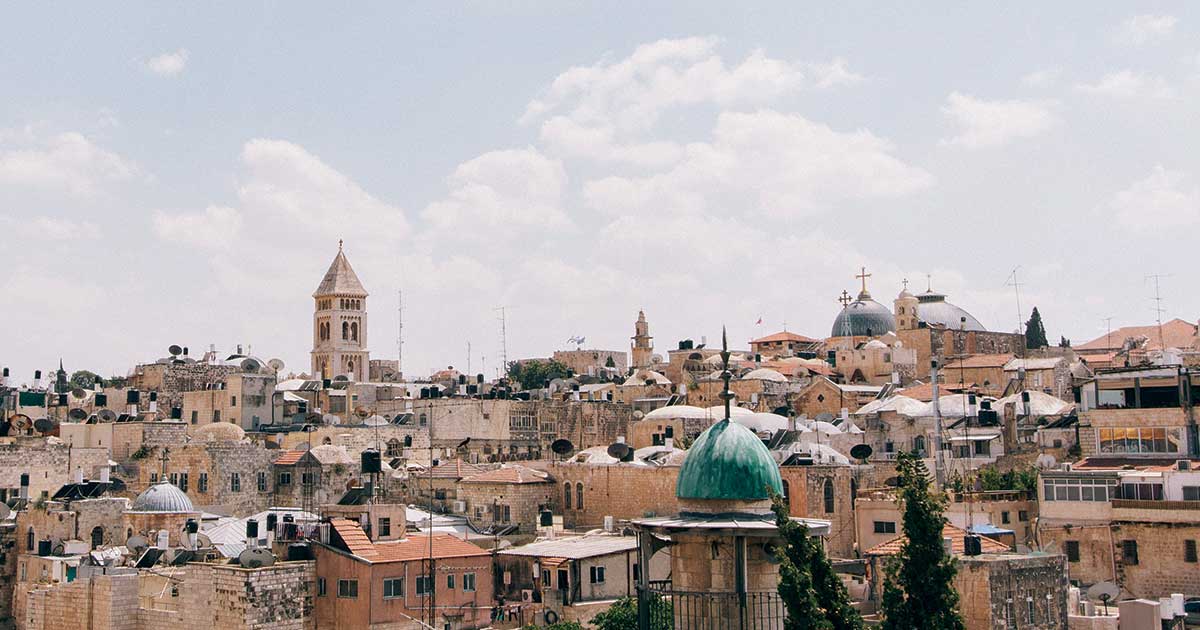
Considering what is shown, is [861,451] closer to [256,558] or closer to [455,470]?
[455,470]

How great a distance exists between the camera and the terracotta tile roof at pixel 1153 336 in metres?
71.7

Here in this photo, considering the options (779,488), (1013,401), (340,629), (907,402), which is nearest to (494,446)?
(907,402)

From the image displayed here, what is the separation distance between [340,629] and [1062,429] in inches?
982

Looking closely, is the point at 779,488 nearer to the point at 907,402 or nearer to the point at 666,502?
the point at 666,502

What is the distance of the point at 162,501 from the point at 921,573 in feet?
85.8

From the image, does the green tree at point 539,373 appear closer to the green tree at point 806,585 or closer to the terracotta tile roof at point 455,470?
the terracotta tile roof at point 455,470

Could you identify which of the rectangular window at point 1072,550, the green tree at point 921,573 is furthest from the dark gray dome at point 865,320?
the green tree at point 921,573

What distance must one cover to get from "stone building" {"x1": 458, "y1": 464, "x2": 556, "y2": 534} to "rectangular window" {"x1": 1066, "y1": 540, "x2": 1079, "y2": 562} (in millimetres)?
14823

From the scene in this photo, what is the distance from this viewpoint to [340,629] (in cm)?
2869

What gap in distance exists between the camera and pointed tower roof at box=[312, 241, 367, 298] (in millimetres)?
90062

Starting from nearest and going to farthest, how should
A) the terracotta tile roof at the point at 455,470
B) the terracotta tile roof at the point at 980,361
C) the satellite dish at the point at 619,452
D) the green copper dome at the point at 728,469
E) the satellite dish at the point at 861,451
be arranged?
the green copper dome at the point at 728,469 → the satellite dish at the point at 619,452 → the terracotta tile roof at the point at 455,470 → the satellite dish at the point at 861,451 → the terracotta tile roof at the point at 980,361

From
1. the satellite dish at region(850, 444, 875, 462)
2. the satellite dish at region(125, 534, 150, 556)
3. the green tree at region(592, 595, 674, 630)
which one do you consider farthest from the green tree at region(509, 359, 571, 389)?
the green tree at region(592, 595, 674, 630)

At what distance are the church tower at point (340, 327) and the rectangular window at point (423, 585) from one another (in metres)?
58.8

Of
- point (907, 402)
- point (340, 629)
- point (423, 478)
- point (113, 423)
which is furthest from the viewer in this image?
point (907, 402)
